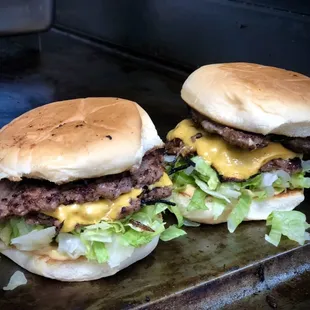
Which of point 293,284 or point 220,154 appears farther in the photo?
point 220,154

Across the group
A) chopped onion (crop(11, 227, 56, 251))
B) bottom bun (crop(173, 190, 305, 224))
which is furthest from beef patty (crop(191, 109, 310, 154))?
chopped onion (crop(11, 227, 56, 251))

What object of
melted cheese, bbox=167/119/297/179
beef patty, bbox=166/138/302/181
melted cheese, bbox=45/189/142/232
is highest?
melted cheese, bbox=45/189/142/232

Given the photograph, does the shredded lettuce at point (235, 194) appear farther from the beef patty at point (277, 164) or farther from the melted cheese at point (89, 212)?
the melted cheese at point (89, 212)

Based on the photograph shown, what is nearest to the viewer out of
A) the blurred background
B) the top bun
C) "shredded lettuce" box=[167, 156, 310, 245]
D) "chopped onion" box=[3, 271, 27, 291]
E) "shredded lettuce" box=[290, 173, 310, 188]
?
the top bun

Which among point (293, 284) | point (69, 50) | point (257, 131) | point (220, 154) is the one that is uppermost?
point (257, 131)

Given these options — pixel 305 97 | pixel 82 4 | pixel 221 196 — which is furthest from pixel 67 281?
pixel 82 4

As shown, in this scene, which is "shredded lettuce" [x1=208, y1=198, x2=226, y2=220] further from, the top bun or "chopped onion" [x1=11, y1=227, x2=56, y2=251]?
"chopped onion" [x1=11, y1=227, x2=56, y2=251]

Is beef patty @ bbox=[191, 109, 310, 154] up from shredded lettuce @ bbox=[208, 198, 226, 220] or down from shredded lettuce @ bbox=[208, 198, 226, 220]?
up

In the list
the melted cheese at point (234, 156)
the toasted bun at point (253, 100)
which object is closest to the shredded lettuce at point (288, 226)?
the melted cheese at point (234, 156)

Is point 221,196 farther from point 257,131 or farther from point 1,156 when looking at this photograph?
point 1,156
